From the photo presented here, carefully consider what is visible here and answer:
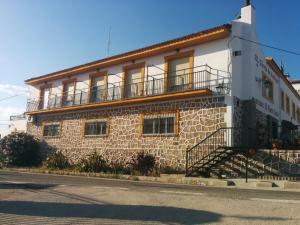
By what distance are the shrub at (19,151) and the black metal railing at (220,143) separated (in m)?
13.3

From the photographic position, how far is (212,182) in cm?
1304

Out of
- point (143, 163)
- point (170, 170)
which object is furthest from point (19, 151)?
point (170, 170)

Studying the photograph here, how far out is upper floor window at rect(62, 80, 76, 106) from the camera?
81.9 ft

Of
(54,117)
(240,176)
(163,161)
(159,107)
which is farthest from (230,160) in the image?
(54,117)

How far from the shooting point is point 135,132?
1972cm

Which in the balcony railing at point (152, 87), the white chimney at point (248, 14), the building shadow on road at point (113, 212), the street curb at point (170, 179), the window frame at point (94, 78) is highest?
the white chimney at point (248, 14)

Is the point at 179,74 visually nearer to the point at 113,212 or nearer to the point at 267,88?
the point at 267,88

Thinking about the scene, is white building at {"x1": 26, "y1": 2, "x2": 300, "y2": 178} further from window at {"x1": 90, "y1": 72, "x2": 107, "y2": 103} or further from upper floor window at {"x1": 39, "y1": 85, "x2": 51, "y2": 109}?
upper floor window at {"x1": 39, "y1": 85, "x2": 51, "y2": 109}

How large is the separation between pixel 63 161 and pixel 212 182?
1213 centimetres

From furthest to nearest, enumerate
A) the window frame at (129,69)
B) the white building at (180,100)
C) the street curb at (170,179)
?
the window frame at (129,69) → the white building at (180,100) → the street curb at (170,179)

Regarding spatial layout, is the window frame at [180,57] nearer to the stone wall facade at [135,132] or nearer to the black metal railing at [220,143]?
the stone wall facade at [135,132]

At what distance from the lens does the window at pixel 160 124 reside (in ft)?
59.4

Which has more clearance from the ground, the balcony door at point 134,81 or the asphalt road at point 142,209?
the balcony door at point 134,81

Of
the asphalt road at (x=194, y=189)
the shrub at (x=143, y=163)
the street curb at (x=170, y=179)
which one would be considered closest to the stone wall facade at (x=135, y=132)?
the shrub at (x=143, y=163)
